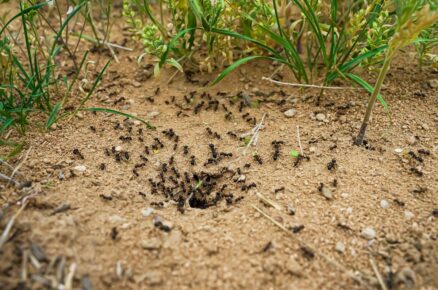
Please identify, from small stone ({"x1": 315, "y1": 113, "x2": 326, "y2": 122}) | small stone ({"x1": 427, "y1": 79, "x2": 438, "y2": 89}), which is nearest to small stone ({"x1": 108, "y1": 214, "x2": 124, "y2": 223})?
small stone ({"x1": 315, "y1": 113, "x2": 326, "y2": 122})

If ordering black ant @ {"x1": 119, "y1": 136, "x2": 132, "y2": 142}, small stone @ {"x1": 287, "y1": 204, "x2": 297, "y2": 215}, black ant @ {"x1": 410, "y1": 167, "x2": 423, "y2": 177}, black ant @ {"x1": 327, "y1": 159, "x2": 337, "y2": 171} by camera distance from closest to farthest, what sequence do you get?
small stone @ {"x1": 287, "y1": 204, "x2": 297, "y2": 215} < black ant @ {"x1": 410, "y1": 167, "x2": 423, "y2": 177} < black ant @ {"x1": 327, "y1": 159, "x2": 337, "y2": 171} < black ant @ {"x1": 119, "y1": 136, "x2": 132, "y2": 142}

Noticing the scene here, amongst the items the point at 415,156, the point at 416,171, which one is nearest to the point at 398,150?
the point at 415,156

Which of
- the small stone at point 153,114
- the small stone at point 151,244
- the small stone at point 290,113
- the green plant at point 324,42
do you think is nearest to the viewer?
the small stone at point 151,244

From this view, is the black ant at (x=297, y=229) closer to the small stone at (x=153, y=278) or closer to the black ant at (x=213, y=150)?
the small stone at (x=153, y=278)

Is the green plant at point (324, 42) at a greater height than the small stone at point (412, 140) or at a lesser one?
greater

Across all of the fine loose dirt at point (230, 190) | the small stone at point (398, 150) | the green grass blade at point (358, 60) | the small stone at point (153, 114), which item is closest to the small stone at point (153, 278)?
the fine loose dirt at point (230, 190)

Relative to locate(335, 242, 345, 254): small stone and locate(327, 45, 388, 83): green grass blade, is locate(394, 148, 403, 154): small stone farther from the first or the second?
locate(335, 242, 345, 254): small stone

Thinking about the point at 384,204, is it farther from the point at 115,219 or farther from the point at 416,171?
the point at 115,219

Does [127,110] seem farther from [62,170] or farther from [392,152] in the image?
[392,152]

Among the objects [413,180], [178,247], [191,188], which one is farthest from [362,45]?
[178,247]
